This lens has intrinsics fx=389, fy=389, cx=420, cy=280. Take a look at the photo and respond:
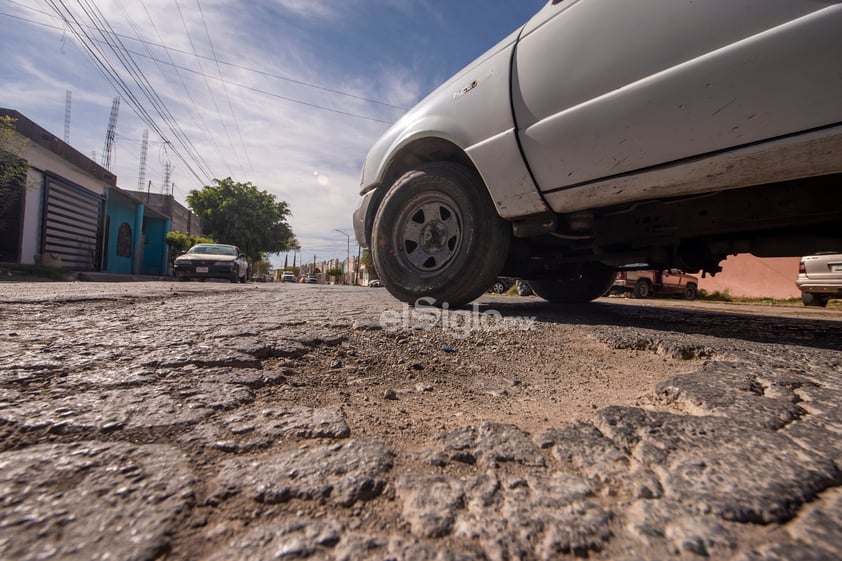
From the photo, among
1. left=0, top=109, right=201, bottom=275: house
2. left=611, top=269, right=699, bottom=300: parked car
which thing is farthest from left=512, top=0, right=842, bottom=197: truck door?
left=0, top=109, right=201, bottom=275: house

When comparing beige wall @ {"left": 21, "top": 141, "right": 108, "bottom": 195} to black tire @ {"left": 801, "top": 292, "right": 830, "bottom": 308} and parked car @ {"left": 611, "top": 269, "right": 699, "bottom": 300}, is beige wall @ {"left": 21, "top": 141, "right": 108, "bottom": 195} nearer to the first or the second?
parked car @ {"left": 611, "top": 269, "right": 699, "bottom": 300}

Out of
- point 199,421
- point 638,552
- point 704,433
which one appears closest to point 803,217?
point 704,433

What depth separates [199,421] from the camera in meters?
0.87

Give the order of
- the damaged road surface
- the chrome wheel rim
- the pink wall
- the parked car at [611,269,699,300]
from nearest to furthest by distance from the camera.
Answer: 1. the damaged road surface
2. the chrome wheel rim
3. the pink wall
4. the parked car at [611,269,699,300]

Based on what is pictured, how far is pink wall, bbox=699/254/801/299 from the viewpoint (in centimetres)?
1257

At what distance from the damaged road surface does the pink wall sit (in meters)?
13.8

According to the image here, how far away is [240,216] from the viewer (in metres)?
25.9

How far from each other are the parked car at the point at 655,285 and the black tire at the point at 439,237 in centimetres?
1417

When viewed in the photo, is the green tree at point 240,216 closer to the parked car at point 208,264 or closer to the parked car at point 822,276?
the parked car at point 208,264

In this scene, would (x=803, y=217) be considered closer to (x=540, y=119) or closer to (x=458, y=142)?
(x=540, y=119)

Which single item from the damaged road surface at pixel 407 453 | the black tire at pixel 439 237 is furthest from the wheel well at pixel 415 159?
the damaged road surface at pixel 407 453

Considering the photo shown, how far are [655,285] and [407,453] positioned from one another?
17.5 metres

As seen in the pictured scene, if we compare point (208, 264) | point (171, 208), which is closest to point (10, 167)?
point (208, 264)

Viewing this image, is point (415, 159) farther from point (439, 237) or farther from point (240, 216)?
point (240, 216)
